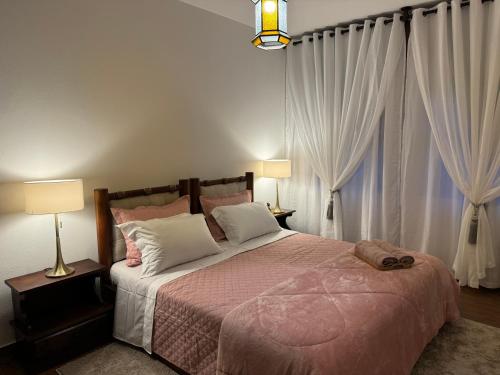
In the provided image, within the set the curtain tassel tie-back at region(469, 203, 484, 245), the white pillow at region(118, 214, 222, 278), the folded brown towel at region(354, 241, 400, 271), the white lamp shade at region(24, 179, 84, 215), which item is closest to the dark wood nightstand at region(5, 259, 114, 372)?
the white pillow at region(118, 214, 222, 278)

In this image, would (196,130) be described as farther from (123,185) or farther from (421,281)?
(421,281)

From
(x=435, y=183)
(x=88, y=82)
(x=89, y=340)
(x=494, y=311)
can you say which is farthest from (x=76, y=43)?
(x=494, y=311)

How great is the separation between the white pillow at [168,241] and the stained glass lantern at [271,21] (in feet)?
4.66

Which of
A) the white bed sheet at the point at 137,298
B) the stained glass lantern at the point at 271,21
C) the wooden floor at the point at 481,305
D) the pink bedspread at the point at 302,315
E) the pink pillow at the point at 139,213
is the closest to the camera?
the pink bedspread at the point at 302,315

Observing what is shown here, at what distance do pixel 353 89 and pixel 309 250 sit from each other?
1938 millimetres

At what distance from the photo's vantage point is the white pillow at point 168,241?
2375mm

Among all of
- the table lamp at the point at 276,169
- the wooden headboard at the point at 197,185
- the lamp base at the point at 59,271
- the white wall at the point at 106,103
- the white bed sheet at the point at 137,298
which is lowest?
the white bed sheet at the point at 137,298

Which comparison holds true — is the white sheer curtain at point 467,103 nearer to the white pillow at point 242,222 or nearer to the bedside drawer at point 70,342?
the white pillow at point 242,222

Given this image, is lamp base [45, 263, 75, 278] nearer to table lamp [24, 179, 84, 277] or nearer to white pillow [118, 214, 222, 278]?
table lamp [24, 179, 84, 277]

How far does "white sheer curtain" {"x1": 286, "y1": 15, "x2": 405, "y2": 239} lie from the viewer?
3.59 m

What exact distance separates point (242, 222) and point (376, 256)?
→ 1.18 m

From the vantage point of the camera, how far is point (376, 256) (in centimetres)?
233

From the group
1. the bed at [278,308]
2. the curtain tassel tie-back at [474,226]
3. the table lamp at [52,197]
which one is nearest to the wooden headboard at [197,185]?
the bed at [278,308]

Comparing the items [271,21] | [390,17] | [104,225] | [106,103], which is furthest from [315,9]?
[104,225]
